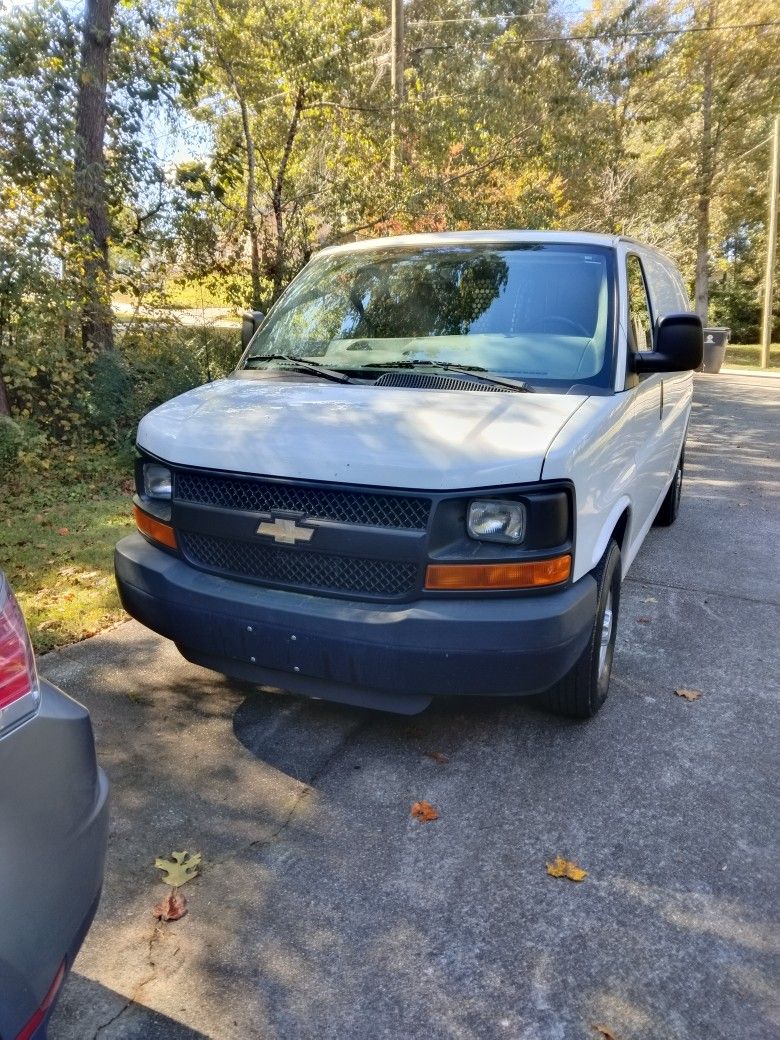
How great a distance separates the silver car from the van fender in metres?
1.93

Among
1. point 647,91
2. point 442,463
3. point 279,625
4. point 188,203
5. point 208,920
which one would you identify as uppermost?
point 647,91

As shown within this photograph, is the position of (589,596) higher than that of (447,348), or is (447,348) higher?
(447,348)

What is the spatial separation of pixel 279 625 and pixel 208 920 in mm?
941

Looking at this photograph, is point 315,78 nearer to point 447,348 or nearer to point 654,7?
point 447,348

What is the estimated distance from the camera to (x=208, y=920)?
2.37 metres

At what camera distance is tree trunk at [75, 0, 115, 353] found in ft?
26.5

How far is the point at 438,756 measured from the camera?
10.5 ft

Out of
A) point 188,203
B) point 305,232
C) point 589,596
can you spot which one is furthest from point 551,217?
point 589,596

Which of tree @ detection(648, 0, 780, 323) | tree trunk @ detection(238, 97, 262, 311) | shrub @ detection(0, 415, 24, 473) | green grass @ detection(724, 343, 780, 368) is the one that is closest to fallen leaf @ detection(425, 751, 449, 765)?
shrub @ detection(0, 415, 24, 473)

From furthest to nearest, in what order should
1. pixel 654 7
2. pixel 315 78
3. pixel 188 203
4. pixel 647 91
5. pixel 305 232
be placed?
pixel 647 91 → pixel 654 7 → pixel 305 232 → pixel 315 78 → pixel 188 203

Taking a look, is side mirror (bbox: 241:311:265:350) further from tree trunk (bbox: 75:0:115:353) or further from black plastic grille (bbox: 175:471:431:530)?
tree trunk (bbox: 75:0:115:353)

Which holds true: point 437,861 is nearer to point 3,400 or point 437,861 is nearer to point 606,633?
point 606,633

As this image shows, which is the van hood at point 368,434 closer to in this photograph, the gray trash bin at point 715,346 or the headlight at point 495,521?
the headlight at point 495,521

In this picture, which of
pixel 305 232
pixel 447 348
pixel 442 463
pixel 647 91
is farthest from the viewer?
pixel 647 91
